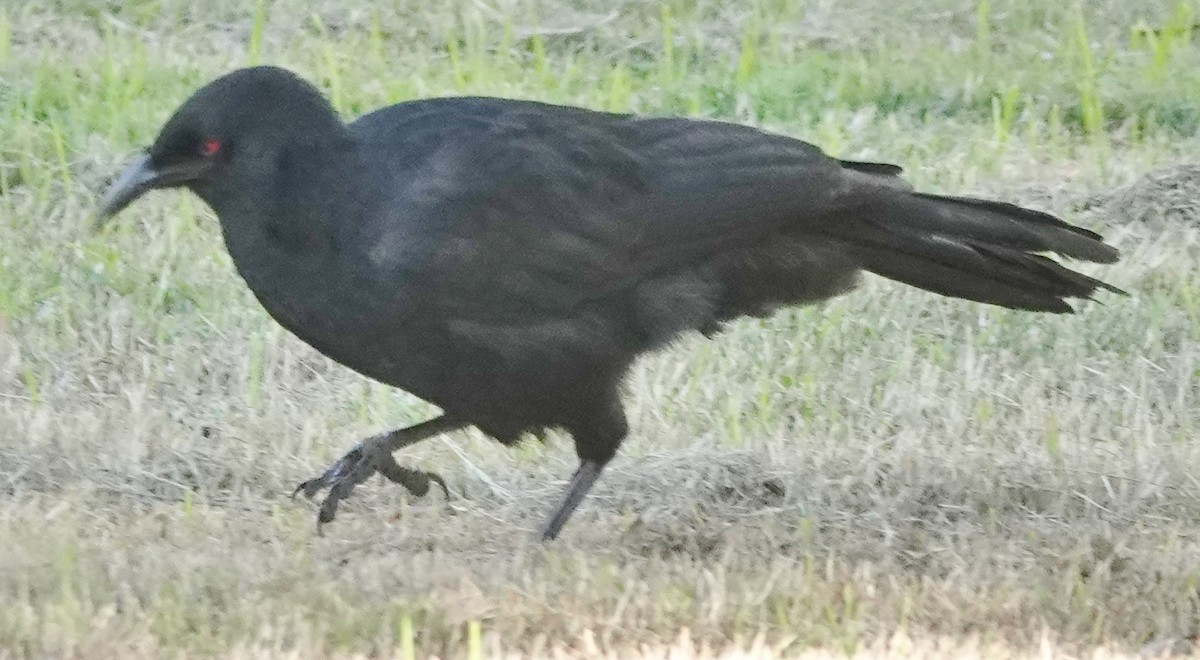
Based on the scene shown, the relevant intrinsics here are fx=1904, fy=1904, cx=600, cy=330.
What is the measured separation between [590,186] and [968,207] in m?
1.02

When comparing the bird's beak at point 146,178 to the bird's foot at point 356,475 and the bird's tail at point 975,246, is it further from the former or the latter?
the bird's tail at point 975,246

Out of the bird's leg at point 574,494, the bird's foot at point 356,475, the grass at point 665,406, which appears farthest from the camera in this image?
the bird's leg at point 574,494

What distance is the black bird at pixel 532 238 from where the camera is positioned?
4.29 meters

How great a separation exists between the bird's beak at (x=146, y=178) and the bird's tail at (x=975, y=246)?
1.61 m

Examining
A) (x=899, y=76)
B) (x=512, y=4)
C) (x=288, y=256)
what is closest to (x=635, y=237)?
(x=288, y=256)

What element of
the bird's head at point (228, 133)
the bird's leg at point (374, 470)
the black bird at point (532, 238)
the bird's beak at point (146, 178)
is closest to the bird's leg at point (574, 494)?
the black bird at point (532, 238)

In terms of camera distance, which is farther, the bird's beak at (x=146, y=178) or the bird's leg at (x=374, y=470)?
the bird's leg at (x=374, y=470)

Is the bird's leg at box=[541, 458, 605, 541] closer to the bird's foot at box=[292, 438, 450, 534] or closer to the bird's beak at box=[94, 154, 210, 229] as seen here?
the bird's foot at box=[292, 438, 450, 534]

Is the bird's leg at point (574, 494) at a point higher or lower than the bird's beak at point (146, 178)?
lower

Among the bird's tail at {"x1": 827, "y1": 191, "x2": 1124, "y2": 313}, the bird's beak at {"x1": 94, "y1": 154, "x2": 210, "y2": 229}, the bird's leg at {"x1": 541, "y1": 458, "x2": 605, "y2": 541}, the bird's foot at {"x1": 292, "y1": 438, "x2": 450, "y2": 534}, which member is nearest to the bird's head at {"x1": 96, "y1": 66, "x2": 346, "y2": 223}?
the bird's beak at {"x1": 94, "y1": 154, "x2": 210, "y2": 229}

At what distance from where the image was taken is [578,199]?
458cm

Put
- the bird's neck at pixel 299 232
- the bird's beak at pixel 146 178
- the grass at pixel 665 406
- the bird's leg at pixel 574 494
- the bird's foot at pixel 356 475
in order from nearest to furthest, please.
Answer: the grass at pixel 665 406 → the bird's neck at pixel 299 232 → the bird's beak at pixel 146 178 → the bird's foot at pixel 356 475 → the bird's leg at pixel 574 494

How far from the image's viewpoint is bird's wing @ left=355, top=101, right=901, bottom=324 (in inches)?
172

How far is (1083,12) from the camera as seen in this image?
970 centimetres
